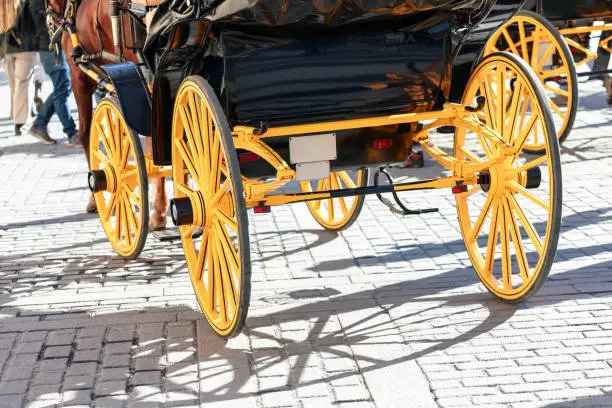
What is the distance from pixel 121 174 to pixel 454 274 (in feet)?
6.95

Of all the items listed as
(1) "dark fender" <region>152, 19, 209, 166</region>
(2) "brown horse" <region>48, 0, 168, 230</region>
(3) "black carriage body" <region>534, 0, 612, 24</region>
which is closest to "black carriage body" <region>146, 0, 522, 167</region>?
(1) "dark fender" <region>152, 19, 209, 166</region>

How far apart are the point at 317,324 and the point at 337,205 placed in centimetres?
221

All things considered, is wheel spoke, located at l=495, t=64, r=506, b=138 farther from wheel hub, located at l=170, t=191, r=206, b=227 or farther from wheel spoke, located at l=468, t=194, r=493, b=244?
wheel hub, located at l=170, t=191, r=206, b=227

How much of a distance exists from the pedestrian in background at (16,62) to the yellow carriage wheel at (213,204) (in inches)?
253

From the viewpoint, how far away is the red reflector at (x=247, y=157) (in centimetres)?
555

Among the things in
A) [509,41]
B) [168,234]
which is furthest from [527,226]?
[509,41]

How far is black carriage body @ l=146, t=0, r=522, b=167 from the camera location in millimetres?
4930

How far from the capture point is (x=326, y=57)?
5133 millimetres

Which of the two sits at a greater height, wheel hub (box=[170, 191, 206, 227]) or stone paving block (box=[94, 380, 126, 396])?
wheel hub (box=[170, 191, 206, 227])

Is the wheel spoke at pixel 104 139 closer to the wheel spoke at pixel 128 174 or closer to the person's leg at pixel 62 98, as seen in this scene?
the wheel spoke at pixel 128 174

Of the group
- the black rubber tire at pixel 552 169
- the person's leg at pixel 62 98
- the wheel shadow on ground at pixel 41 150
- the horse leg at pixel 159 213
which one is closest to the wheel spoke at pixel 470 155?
the black rubber tire at pixel 552 169

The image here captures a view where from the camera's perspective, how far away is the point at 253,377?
4.73 m

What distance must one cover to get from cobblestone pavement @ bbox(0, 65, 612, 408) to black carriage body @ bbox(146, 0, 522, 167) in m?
0.99

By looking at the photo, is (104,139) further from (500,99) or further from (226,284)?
(500,99)
